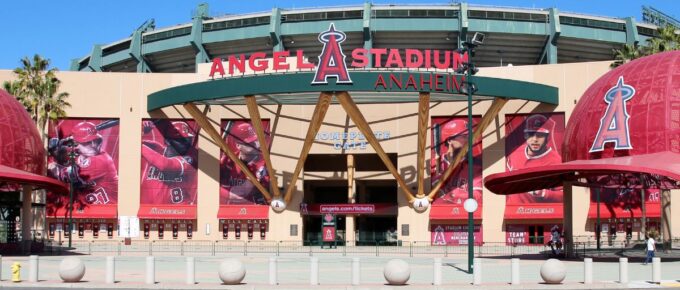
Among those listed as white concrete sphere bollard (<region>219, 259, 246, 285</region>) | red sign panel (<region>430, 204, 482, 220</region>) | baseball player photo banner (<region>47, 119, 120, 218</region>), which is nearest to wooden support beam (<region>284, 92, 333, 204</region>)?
red sign panel (<region>430, 204, 482, 220</region>)

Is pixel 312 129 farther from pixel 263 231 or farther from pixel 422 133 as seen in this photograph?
pixel 263 231

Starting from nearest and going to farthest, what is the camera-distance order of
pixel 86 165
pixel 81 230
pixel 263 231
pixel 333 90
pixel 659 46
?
pixel 333 90 < pixel 659 46 < pixel 263 231 < pixel 81 230 < pixel 86 165

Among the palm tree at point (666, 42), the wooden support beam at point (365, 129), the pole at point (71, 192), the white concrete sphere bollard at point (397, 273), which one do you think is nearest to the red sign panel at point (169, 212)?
the pole at point (71, 192)

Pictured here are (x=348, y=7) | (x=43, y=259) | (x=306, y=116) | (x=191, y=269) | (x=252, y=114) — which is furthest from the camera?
(x=348, y=7)

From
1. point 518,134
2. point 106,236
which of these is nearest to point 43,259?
point 106,236

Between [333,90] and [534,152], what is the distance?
16.8 meters

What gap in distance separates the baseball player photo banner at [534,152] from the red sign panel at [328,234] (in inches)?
493

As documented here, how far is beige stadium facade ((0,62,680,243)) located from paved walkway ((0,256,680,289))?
2138 cm

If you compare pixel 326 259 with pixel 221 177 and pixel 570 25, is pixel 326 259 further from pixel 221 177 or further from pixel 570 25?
pixel 570 25

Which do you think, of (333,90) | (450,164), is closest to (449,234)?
(450,164)

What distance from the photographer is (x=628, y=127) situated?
38656 millimetres

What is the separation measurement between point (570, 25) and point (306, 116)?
30011 millimetres

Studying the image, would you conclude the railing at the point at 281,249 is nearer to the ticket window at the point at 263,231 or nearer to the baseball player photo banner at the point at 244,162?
the ticket window at the point at 263,231

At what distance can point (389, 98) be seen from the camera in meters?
62.6
